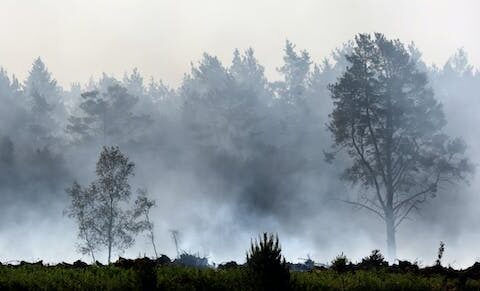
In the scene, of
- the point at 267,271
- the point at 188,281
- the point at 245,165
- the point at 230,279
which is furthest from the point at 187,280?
the point at 245,165

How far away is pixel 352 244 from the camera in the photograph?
68.5 metres

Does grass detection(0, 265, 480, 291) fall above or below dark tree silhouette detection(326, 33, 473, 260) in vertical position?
below

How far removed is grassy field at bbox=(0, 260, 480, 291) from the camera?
8.86 meters

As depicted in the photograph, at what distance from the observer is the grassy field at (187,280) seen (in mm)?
8859

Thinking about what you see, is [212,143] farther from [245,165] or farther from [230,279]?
[230,279]

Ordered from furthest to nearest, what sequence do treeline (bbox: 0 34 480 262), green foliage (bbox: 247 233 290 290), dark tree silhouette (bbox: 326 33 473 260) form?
1. treeline (bbox: 0 34 480 262)
2. dark tree silhouette (bbox: 326 33 473 260)
3. green foliage (bbox: 247 233 290 290)

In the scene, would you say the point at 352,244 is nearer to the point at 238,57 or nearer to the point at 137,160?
the point at 137,160

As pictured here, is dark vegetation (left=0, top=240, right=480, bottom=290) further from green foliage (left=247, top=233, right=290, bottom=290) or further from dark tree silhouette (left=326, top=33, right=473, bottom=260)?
dark tree silhouette (left=326, top=33, right=473, bottom=260)

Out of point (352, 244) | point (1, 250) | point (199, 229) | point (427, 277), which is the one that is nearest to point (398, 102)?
point (352, 244)

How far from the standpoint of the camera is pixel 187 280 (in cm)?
938

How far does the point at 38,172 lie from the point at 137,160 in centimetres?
1428

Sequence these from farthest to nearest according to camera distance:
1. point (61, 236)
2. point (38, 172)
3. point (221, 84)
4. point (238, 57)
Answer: point (238, 57), point (221, 84), point (38, 172), point (61, 236)

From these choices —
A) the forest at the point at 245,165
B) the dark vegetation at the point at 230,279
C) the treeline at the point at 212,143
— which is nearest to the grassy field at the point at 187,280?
the dark vegetation at the point at 230,279

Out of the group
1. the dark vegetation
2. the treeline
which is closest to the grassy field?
A: the dark vegetation
